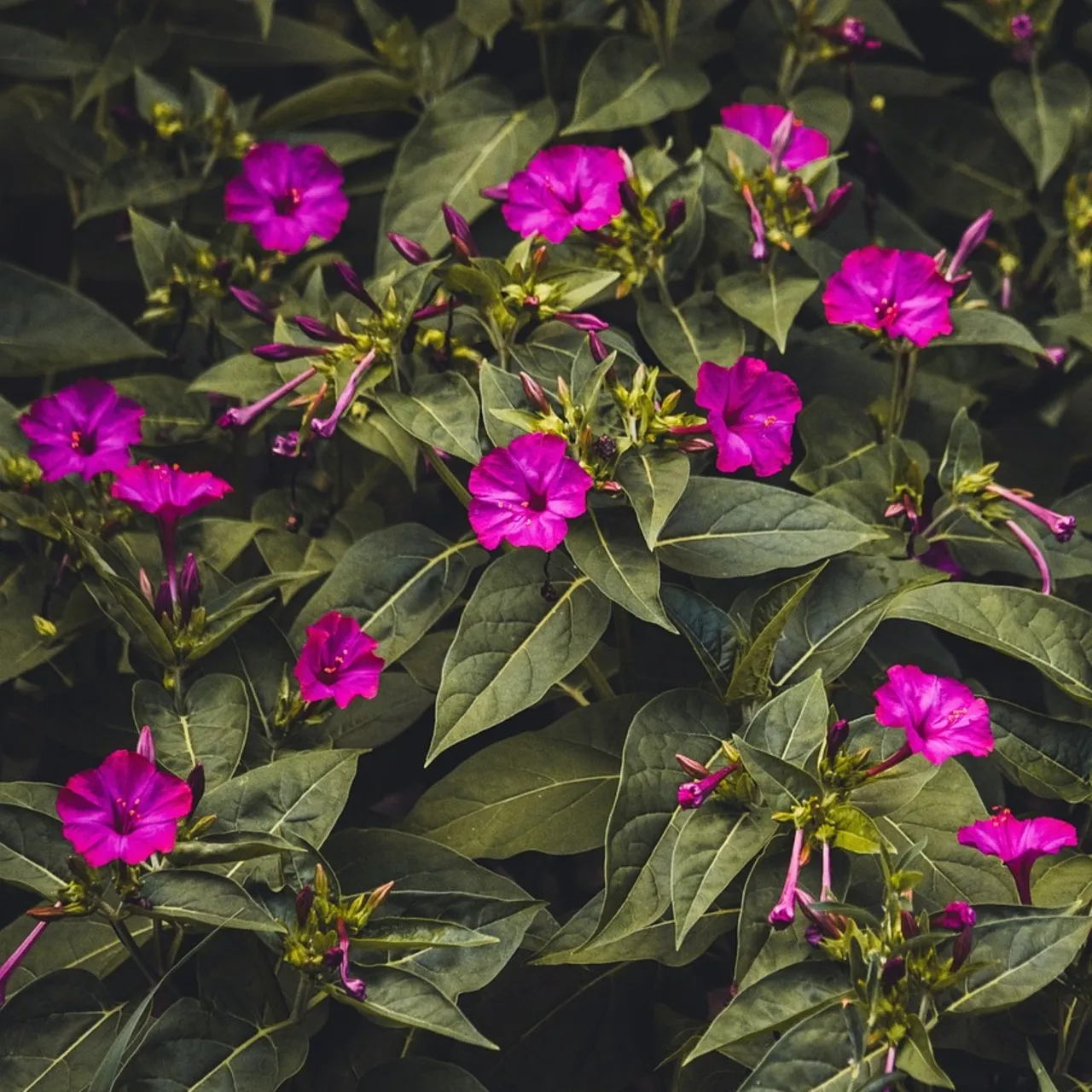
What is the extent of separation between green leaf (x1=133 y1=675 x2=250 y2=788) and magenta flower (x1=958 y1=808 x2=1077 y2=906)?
27.6 inches

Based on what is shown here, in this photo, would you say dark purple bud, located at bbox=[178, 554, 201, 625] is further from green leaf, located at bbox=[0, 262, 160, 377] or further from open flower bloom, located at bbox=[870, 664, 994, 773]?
open flower bloom, located at bbox=[870, 664, 994, 773]

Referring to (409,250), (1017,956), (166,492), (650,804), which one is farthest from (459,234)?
(1017,956)

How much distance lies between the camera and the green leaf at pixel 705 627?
58.9 inches

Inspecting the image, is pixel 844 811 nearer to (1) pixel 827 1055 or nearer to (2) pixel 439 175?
(1) pixel 827 1055

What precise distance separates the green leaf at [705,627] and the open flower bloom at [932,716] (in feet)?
0.61

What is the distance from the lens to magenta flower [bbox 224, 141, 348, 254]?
72.3 inches

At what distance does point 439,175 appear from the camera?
2.07 metres

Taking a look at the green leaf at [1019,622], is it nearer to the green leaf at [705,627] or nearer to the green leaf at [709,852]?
the green leaf at [705,627]

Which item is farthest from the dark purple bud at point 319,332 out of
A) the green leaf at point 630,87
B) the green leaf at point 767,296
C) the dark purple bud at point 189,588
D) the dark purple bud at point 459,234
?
the green leaf at point 630,87

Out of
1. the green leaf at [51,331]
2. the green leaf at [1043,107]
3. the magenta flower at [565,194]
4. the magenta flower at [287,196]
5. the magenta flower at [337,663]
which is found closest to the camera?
the magenta flower at [337,663]

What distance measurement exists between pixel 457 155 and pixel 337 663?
0.91 m

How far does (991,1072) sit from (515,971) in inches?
20.3

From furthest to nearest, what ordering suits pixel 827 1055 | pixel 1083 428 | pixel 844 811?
1. pixel 1083 428
2. pixel 844 811
3. pixel 827 1055

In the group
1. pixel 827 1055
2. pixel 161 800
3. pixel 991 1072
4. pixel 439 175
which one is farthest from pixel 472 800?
pixel 439 175
